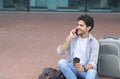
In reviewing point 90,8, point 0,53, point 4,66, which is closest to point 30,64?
point 4,66

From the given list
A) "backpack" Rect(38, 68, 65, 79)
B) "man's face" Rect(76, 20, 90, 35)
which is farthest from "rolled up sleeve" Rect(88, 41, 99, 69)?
"backpack" Rect(38, 68, 65, 79)

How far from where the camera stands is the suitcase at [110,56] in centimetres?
573

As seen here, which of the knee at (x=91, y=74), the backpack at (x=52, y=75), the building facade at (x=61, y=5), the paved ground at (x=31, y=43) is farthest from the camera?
the building facade at (x=61, y=5)

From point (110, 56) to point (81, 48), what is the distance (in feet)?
2.71

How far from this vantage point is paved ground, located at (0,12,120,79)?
686 cm

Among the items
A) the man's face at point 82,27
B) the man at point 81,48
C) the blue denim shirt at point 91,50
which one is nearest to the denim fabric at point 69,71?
the man at point 81,48

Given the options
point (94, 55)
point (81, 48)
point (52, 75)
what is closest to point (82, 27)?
point (81, 48)

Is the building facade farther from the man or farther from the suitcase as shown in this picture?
the man

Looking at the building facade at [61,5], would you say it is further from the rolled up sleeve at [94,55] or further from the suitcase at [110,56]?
the rolled up sleeve at [94,55]

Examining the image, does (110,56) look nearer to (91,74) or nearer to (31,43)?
(91,74)

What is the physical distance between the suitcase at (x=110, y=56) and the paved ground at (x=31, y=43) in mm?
1303

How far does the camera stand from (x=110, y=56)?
5770 mm

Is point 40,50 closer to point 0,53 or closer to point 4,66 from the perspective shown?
point 0,53

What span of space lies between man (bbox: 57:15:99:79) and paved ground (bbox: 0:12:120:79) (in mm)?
1255
